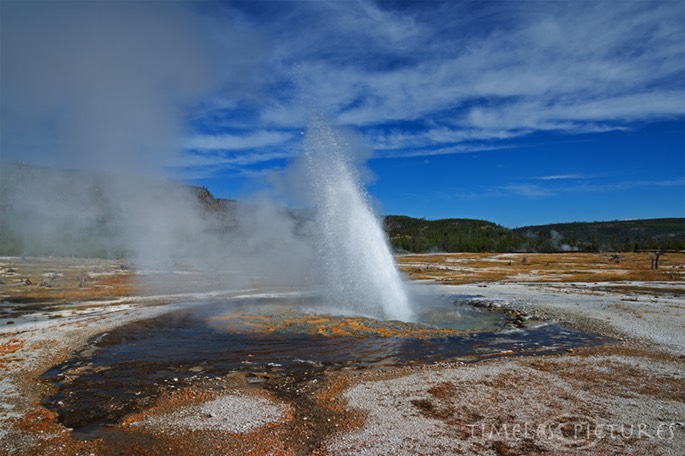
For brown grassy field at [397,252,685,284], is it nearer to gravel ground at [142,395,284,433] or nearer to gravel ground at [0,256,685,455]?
gravel ground at [0,256,685,455]

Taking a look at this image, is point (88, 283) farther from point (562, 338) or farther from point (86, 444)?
point (562, 338)

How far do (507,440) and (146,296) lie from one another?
86.4ft

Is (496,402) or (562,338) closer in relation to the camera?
(496,402)

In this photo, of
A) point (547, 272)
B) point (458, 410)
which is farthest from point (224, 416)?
point (547, 272)

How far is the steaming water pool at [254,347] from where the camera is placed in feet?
32.1

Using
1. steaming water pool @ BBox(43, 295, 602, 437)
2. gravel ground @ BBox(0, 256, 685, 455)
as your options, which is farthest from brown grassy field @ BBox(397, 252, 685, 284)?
gravel ground @ BBox(0, 256, 685, 455)

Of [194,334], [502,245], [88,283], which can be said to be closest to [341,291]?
[194,334]

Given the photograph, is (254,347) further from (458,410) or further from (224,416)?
(458,410)

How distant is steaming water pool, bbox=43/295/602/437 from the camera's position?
9.80 m

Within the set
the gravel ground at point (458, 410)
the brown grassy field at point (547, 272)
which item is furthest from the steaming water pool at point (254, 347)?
the brown grassy field at point (547, 272)

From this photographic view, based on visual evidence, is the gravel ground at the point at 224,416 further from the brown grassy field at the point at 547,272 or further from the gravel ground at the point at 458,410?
the brown grassy field at the point at 547,272

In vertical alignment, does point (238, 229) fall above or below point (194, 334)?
above

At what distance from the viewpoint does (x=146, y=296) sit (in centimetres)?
2811

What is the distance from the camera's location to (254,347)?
45.7 ft
